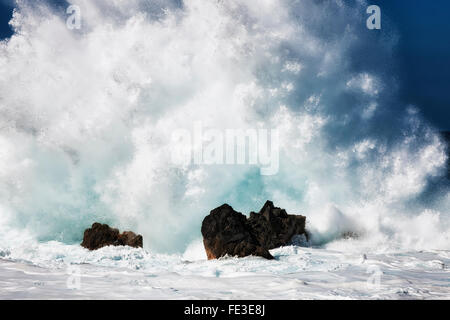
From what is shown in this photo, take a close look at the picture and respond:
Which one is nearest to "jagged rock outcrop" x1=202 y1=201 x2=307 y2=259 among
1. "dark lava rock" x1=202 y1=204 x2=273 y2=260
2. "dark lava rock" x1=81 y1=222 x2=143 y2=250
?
"dark lava rock" x1=202 y1=204 x2=273 y2=260

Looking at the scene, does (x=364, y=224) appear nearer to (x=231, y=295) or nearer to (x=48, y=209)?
(x=231, y=295)

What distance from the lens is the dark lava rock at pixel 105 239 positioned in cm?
1048

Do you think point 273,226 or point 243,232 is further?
point 273,226

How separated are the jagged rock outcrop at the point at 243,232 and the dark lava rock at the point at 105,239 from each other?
2663mm

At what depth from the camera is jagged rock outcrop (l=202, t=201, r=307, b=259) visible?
29.2 feet

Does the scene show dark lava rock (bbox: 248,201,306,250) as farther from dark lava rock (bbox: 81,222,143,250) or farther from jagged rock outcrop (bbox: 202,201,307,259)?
dark lava rock (bbox: 81,222,143,250)

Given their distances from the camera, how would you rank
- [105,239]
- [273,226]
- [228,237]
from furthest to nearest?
[273,226], [105,239], [228,237]

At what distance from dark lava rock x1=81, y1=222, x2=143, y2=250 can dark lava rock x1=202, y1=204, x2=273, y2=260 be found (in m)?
2.72

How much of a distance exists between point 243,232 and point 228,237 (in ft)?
1.53

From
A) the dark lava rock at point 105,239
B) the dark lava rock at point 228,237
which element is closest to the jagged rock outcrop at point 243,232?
the dark lava rock at point 228,237

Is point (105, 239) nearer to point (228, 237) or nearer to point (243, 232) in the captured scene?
point (228, 237)

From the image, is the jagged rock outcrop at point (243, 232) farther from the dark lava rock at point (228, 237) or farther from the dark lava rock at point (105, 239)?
the dark lava rock at point (105, 239)

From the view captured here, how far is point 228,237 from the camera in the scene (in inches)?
360

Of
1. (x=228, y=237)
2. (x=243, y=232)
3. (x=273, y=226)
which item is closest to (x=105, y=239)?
(x=228, y=237)
